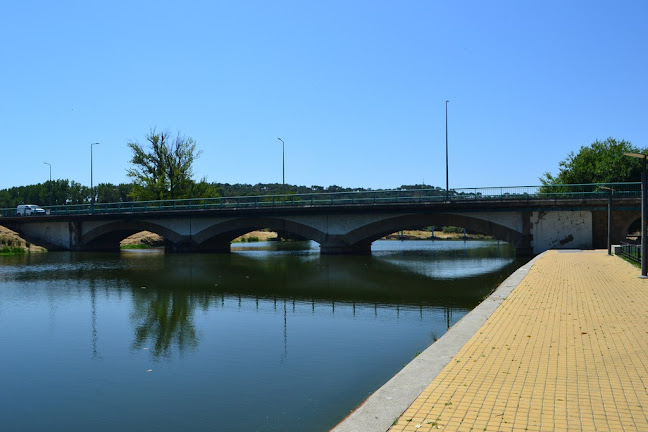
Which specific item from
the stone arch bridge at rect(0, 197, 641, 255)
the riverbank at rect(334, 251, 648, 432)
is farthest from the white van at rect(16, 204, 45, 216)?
the riverbank at rect(334, 251, 648, 432)

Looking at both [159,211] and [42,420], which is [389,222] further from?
[42,420]

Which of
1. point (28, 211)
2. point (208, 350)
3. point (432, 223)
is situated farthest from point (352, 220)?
point (28, 211)

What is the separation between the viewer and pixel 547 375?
6879 mm

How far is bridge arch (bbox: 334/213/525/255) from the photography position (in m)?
37.8

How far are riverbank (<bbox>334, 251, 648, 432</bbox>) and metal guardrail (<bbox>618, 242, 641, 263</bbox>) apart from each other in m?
11.3

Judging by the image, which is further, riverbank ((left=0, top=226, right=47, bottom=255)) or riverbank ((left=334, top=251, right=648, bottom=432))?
riverbank ((left=0, top=226, right=47, bottom=255))

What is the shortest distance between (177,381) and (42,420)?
6.46 feet

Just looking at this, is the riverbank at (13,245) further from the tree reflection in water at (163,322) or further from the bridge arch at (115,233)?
the tree reflection in water at (163,322)

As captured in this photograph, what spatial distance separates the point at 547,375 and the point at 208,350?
6.24 metres

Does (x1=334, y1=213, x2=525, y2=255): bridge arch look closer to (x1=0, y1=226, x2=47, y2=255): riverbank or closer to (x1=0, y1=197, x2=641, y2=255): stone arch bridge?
(x1=0, y1=197, x2=641, y2=255): stone arch bridge

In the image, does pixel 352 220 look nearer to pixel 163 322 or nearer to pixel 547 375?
pixel 163 322

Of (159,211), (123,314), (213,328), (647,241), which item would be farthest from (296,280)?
(159,211)

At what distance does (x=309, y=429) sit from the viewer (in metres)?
6.34

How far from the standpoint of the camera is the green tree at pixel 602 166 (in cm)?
6266
